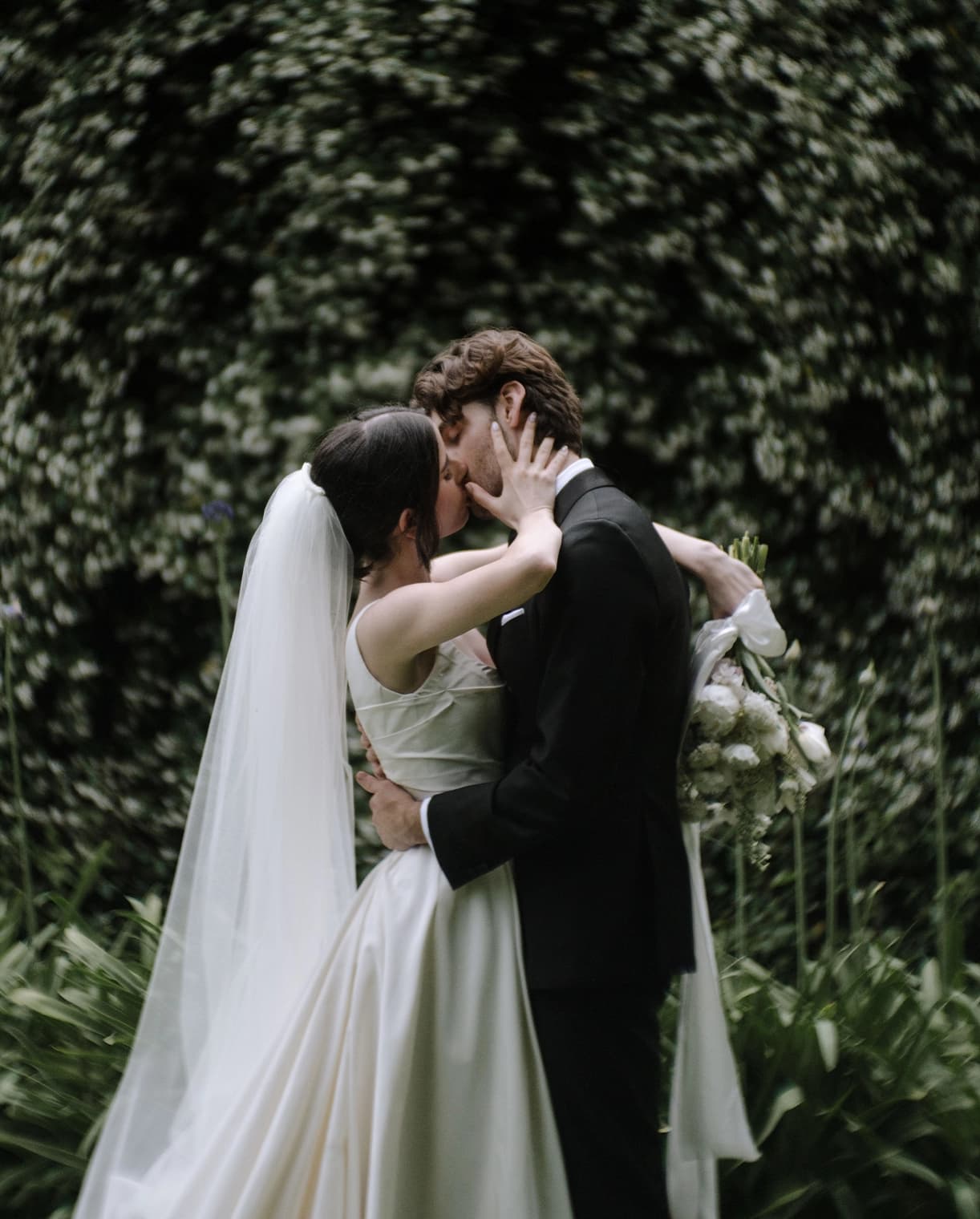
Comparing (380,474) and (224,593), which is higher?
(380,474)

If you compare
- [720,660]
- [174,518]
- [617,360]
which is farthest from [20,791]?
[720,660]

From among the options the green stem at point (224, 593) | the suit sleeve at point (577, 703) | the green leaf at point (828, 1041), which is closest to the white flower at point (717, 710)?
the suit sleeve at point (577, 703)

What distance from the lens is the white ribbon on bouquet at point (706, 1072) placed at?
2496 millimetres

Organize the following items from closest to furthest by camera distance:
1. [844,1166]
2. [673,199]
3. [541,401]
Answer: [541,401] → [844,1166] → [673,199]

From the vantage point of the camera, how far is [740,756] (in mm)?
2365

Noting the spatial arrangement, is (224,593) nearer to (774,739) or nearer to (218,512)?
(218,512)

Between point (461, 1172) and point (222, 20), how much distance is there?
376cm

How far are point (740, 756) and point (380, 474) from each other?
0.88 metres

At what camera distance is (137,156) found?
4.40 metres

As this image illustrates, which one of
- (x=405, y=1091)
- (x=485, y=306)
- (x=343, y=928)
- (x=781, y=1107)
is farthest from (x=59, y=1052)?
(x=485, y=306)

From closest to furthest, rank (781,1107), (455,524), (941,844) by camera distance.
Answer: (455,524) < (781,1107) < (941,844)

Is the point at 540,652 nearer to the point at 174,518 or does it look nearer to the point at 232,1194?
the point at 232,1194

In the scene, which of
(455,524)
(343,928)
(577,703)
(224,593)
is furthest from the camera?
(224,593)

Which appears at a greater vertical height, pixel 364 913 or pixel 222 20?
pixel 222 20
